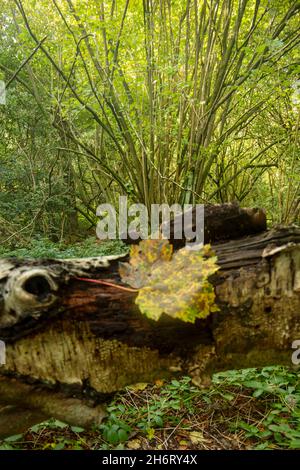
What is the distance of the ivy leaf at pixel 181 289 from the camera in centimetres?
112

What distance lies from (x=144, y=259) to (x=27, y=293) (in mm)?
446

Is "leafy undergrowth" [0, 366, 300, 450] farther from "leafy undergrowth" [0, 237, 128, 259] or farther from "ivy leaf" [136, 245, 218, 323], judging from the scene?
"leafy undergrowth" [0, 237, 128, 259]

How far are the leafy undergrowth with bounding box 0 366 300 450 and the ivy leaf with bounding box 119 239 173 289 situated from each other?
0.77 meters

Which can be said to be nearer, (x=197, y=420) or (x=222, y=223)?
(x=222, y=223)

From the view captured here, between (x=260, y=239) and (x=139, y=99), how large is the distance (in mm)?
3873

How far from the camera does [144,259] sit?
128 centimetres

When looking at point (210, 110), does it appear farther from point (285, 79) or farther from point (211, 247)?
point (211, 247)

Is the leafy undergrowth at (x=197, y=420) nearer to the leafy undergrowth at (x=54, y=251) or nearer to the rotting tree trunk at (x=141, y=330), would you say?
the rotting tree trunk at (x=141, y=330)

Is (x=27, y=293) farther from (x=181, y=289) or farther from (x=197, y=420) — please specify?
(x=197, y=420)

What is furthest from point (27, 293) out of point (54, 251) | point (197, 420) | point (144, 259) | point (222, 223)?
point (54, 251)

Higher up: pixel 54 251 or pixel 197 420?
pixel 54 251

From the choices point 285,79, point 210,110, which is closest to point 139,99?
point 210,110

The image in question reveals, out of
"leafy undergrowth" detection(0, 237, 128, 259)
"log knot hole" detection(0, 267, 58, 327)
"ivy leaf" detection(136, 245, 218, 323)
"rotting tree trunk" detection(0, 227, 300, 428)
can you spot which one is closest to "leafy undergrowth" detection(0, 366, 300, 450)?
"rotting tree trunk" detection(0, 227, 300, 428)

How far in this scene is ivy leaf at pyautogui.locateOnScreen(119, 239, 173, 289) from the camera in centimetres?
125
